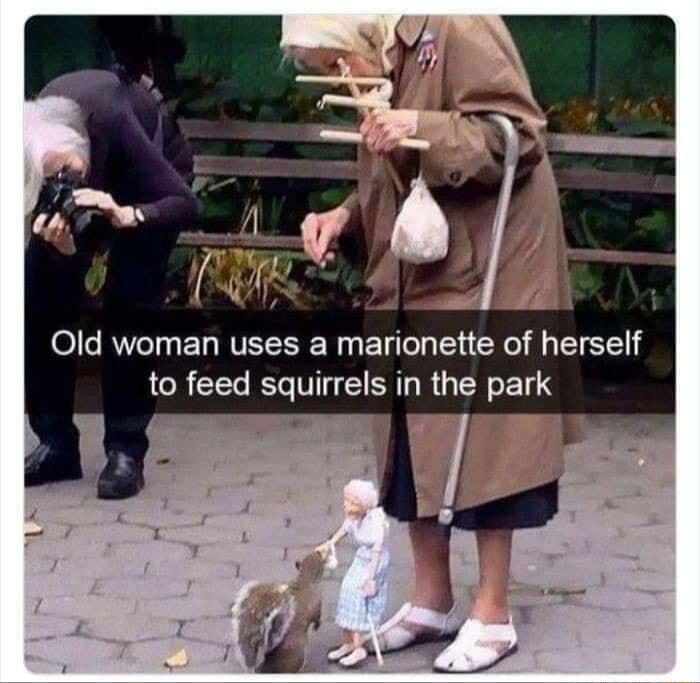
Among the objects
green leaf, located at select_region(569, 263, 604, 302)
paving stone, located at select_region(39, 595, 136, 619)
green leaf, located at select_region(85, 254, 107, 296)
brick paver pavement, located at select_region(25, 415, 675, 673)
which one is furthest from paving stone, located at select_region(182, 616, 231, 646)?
green leaf, located at select_region(569, 263, 604, 302)

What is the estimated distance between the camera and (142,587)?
4242mm

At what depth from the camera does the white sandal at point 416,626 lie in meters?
3.95

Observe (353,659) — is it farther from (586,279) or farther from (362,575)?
(586,279)

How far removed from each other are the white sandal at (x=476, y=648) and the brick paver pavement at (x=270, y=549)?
0.03 metres

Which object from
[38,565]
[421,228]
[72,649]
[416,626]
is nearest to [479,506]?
[416,626]

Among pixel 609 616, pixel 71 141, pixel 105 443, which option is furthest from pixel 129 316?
pixel 609 616

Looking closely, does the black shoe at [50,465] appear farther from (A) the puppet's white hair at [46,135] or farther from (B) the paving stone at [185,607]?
(A) the puppet's white hair at [46,135]

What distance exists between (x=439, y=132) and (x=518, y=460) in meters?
0.60

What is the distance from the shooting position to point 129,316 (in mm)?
4262

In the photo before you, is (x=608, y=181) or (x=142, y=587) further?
(x=608, y=181)

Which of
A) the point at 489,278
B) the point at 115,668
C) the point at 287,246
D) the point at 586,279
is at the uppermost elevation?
the point at 489,278

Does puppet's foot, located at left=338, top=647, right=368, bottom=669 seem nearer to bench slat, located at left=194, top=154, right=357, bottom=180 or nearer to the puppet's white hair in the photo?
the puppet's white hair

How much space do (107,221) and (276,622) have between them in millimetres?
1065

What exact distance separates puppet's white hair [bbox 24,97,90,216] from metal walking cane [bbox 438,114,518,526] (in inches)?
31.5
